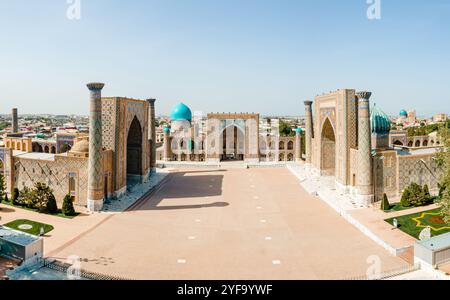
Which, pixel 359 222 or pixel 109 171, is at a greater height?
pixel 109 171

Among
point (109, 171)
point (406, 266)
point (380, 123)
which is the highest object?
point (380, 123)

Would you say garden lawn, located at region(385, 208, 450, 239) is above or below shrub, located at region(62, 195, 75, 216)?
below

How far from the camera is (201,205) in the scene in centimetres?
1541

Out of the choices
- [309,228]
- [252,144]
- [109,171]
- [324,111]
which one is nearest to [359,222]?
[309,228]

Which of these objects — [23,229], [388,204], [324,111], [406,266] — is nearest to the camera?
[406,266]

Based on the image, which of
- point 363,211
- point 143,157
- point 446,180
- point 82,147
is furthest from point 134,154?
point 446,180

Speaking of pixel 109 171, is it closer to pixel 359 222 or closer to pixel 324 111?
pixel 359 222

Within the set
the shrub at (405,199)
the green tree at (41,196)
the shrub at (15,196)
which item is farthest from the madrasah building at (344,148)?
the shrub at (15,196)

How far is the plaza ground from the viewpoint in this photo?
8.84 m

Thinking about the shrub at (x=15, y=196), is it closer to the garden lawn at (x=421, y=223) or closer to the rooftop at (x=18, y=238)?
the rooftop at (x=18, y=238)

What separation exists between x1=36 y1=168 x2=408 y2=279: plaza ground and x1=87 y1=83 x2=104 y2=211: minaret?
1.03 metres

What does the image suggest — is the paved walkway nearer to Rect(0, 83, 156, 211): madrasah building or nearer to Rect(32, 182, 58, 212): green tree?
Rect(0, 83, 156, 211): madrasah building

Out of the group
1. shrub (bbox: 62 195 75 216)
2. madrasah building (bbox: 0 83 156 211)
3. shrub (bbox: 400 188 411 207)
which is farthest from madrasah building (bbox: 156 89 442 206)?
shrub (bbox: 62 195 75 216)
